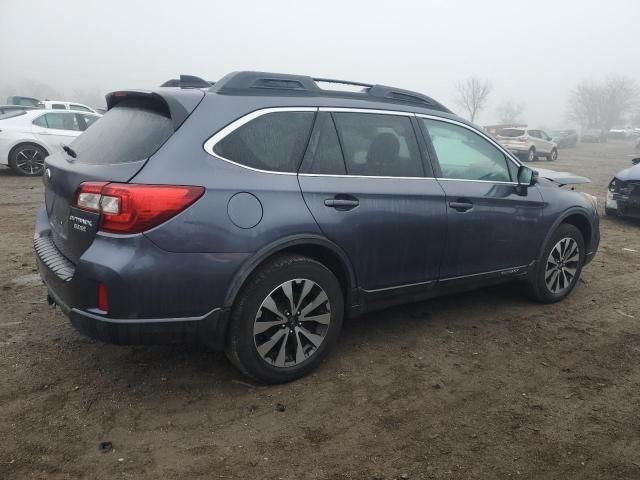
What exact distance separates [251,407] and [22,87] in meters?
145

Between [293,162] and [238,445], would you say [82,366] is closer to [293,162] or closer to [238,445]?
[238,445]

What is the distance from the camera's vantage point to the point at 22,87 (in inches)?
4897

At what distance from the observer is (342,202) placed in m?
3.20

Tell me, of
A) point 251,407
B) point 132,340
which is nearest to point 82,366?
point 132,340

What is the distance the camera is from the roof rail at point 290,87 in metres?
3.11

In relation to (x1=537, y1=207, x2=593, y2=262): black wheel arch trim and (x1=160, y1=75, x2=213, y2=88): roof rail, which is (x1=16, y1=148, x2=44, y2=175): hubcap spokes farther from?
(x1=537, y1=207, x2=593, y2=262): black wheel arch trim

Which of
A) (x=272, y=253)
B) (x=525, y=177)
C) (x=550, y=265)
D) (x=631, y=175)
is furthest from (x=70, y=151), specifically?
(x=631, y=175)

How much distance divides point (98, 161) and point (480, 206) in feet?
8.69

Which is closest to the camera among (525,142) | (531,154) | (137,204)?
(137,204)

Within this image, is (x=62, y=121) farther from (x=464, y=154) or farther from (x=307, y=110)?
(x=464, y=154)

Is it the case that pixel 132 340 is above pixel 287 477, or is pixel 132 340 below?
above

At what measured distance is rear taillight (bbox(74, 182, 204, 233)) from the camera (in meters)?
2.57

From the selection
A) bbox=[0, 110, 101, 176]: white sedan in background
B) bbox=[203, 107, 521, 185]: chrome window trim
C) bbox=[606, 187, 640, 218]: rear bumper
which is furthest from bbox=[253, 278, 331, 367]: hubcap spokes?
bbox=[0, 110, 101, 176]: white sedan in background

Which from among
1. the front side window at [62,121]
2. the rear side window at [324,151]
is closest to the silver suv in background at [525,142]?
the front side window at [62,121]
